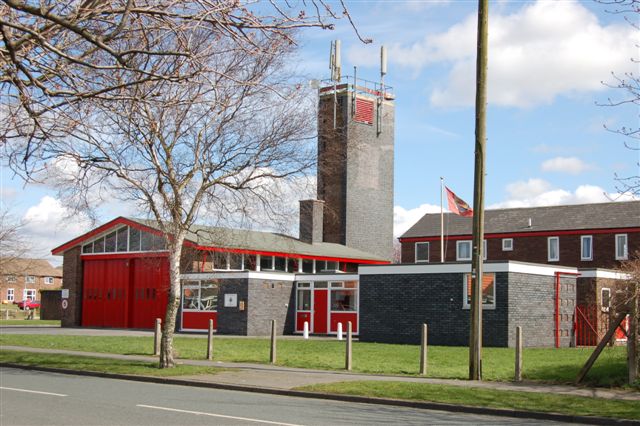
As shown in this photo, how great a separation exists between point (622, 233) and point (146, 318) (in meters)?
28.8

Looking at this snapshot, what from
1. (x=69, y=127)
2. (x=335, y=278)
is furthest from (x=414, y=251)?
(x=69, y=127)

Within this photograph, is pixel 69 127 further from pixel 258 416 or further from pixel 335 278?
pixel 335 278

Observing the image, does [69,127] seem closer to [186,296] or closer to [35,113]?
[35,113]

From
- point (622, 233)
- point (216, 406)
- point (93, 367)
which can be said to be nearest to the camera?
point (216, 406)

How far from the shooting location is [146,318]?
45719 millimetres

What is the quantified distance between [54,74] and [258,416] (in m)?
7.68

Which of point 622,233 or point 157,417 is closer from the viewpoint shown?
point 157,417

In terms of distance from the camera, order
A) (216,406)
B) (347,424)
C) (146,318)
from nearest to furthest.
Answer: (347,424) → (216,406) → (146,318)

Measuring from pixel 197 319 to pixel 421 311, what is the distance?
14456 mm

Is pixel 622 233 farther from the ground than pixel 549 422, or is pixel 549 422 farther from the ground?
pixel 622 233

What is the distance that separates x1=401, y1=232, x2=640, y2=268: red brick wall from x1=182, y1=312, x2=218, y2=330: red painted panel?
21.6 meters

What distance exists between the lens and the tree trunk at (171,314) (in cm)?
2023

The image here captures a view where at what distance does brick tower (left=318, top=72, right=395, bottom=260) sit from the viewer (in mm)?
53500

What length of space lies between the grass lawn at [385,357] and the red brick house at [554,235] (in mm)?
22310
